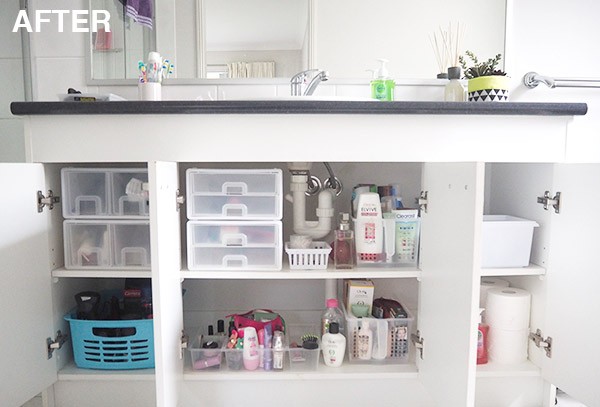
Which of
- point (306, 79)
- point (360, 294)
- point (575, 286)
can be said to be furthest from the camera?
point (306, 79)

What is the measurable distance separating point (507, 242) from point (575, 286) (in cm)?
19

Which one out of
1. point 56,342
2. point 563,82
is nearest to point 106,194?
point 56,342

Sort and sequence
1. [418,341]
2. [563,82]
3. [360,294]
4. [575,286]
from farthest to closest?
[563,82], [360,294], [418,341], [575,286]

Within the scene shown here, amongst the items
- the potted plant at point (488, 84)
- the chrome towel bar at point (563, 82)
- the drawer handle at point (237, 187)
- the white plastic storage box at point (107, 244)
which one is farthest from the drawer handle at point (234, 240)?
the chrome towel bar at point (563, 82)

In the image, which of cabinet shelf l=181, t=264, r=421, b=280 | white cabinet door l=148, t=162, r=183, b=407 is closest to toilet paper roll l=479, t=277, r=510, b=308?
cabinet shelf l=181, t=264, r=421, b=280

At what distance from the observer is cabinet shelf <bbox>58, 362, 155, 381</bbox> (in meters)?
1.06

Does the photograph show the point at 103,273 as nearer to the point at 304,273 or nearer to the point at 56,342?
the point at 56,342

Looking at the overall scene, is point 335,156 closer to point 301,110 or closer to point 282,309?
point 301,110

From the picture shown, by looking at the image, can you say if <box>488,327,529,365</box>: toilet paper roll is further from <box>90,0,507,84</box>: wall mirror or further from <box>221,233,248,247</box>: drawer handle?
<box>90,0,507,84</box>: wall mirror

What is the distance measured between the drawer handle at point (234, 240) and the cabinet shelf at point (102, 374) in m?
0.41

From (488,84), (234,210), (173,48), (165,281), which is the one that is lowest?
(165,281)

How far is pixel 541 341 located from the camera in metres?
1.06

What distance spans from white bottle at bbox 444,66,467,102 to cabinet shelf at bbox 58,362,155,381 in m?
1.23

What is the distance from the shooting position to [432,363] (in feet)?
3.20
